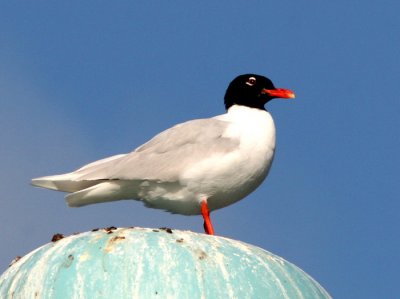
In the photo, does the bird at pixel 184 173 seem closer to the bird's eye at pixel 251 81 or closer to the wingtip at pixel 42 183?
the wingtip at pixel 42 183

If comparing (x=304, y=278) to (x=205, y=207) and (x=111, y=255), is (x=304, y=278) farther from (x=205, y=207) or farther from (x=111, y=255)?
(x=205, y=207)

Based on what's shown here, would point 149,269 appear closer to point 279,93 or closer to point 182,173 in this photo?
point 182,173

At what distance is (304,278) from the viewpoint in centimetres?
722

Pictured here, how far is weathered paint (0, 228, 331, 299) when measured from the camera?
21.3ft

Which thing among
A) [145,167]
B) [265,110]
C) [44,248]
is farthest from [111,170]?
[44,248]

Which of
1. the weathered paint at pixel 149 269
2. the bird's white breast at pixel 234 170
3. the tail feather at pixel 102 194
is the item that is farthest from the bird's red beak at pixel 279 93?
the weathered paint at pixel 149 269

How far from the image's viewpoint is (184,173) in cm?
981

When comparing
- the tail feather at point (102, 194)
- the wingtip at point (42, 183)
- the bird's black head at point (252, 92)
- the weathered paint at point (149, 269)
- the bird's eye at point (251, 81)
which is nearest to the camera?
the weathered paint at point (149, 269)

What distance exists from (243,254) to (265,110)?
14.3 ft

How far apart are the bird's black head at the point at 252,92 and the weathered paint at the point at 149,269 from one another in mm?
4300

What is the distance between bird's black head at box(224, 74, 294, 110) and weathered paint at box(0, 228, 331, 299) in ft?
14.1

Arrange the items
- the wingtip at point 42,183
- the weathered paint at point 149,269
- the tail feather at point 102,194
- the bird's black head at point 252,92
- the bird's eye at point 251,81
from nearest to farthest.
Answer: the weathered paint at point 149,269
the wingtip at point 42,183
the tail feather at point 102,194
the bird's black head at point 252,92
the bird's eye at point 251,81

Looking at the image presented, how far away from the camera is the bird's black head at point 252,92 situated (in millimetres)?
11273

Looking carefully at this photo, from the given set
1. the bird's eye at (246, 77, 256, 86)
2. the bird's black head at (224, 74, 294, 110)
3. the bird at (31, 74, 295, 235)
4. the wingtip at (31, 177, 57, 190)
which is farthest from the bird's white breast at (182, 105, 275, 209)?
the bird's eye at (246, 77, 256, 86)
